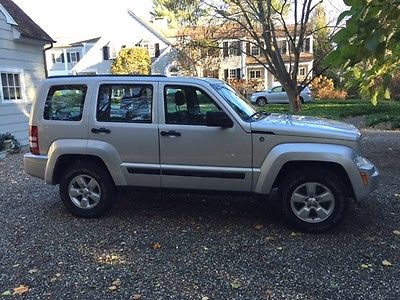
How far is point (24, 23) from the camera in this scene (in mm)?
13703

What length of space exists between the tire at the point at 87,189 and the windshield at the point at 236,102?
Result: 72.8 inches

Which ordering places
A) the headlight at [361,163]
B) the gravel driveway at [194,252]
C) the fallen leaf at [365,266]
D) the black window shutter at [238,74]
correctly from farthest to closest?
the black window shutter at [238,74] → the headlight at [361,163] → the fallen leaf at [365,266] → the gravel driveway at [194,252]

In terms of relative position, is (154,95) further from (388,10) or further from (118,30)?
(118,30)

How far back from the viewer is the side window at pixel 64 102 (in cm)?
520

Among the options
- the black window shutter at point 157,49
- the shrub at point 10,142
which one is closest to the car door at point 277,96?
the black window shutter at point 157,49

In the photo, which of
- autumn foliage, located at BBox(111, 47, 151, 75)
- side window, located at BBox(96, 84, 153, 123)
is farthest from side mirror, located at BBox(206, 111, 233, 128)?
autumn foliage, located at BBox(111, 47, 151, 75)

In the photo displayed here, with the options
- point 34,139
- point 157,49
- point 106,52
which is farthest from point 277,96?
point 34,139

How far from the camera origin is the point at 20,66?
13.1 meters

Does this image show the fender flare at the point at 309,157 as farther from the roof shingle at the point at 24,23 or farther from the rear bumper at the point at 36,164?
the roof shingle at the point at 24,23

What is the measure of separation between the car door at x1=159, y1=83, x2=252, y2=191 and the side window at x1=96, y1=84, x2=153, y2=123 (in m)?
0.22

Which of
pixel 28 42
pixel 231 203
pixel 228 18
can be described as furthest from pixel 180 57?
pixel 231 203

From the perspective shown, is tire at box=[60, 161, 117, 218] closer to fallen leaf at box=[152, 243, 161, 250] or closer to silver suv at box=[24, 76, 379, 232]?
silver suv at box=[24, 76, 379, 232]

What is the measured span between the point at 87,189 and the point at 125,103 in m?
1.27

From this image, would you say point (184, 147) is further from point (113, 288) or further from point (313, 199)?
point (113, 288)
